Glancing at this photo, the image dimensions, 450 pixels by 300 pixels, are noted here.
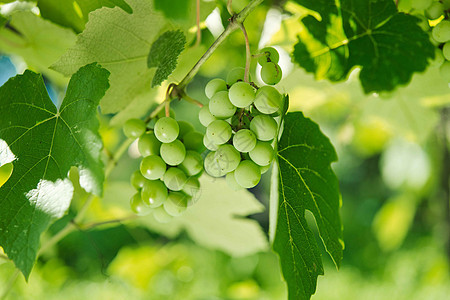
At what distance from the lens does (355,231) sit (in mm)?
3162

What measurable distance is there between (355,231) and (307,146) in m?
3.04

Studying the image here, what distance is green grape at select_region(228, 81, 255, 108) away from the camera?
11.1 inches

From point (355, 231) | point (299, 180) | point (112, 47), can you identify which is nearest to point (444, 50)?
point (299, 180)

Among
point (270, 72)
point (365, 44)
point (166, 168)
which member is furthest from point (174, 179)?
point (365, 44)

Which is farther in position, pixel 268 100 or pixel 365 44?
pixel 365 44

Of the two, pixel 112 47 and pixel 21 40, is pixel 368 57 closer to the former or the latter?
pixel 112 47

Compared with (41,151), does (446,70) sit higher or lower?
lower

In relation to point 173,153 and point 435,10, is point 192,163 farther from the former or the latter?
point 435,10

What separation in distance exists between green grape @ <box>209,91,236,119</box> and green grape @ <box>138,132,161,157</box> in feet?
0.24

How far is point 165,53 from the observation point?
32 cm

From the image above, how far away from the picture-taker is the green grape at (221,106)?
0.96 ft

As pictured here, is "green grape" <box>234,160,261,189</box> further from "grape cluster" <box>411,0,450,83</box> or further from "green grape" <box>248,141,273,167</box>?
"grape cluster" <box>411,0,450,83</box>

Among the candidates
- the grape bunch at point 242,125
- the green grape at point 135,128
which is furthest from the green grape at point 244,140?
the green grape at point 135,128

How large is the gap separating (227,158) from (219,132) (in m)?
0.02
